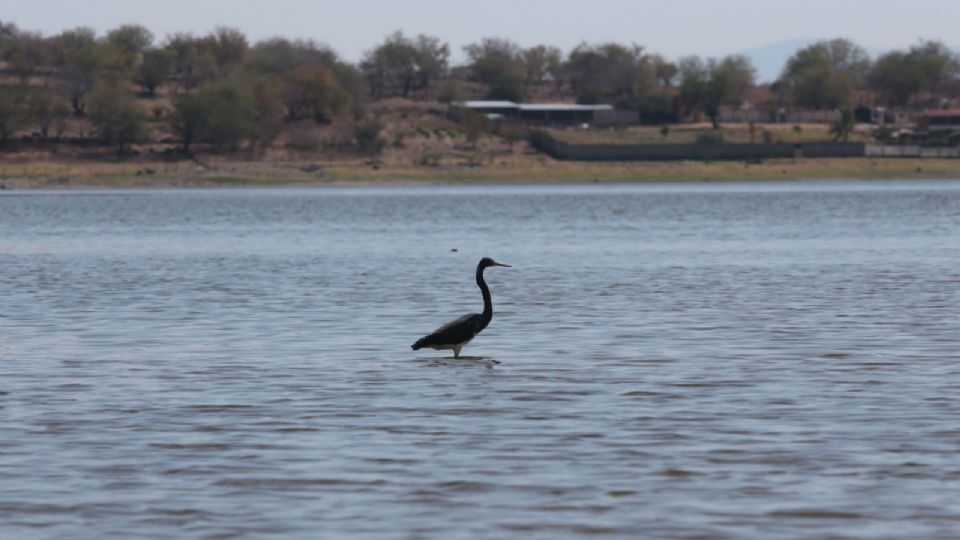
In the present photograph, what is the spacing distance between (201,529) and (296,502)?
102 cm

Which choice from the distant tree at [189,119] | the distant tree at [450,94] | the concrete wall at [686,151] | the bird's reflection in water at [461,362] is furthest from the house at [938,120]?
the bird's reflection in water at [461,362]

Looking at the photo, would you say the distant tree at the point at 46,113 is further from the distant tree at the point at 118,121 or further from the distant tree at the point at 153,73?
the distant tree at the point at 153,73

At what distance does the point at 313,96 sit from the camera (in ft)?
582

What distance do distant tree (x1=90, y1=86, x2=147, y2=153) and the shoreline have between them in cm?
455

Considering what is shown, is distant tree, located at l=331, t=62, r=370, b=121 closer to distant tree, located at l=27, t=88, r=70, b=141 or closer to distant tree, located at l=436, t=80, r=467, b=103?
distant tree, located at l=436, t=80, r=467, b=103

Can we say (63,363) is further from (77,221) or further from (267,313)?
(77,221)

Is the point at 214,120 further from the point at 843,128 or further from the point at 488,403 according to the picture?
the point at 488,403

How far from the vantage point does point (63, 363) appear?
2250cm

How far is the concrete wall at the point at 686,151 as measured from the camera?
500 feet

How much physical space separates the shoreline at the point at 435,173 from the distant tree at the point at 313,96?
2573 cm

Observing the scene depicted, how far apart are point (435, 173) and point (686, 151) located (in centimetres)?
2272

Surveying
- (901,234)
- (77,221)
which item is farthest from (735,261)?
(77,221)

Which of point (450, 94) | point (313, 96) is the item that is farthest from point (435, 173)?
point (450, 94)

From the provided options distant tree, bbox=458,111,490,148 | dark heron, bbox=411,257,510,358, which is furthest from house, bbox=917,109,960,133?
dark heron, bbox=411,257,510,358
